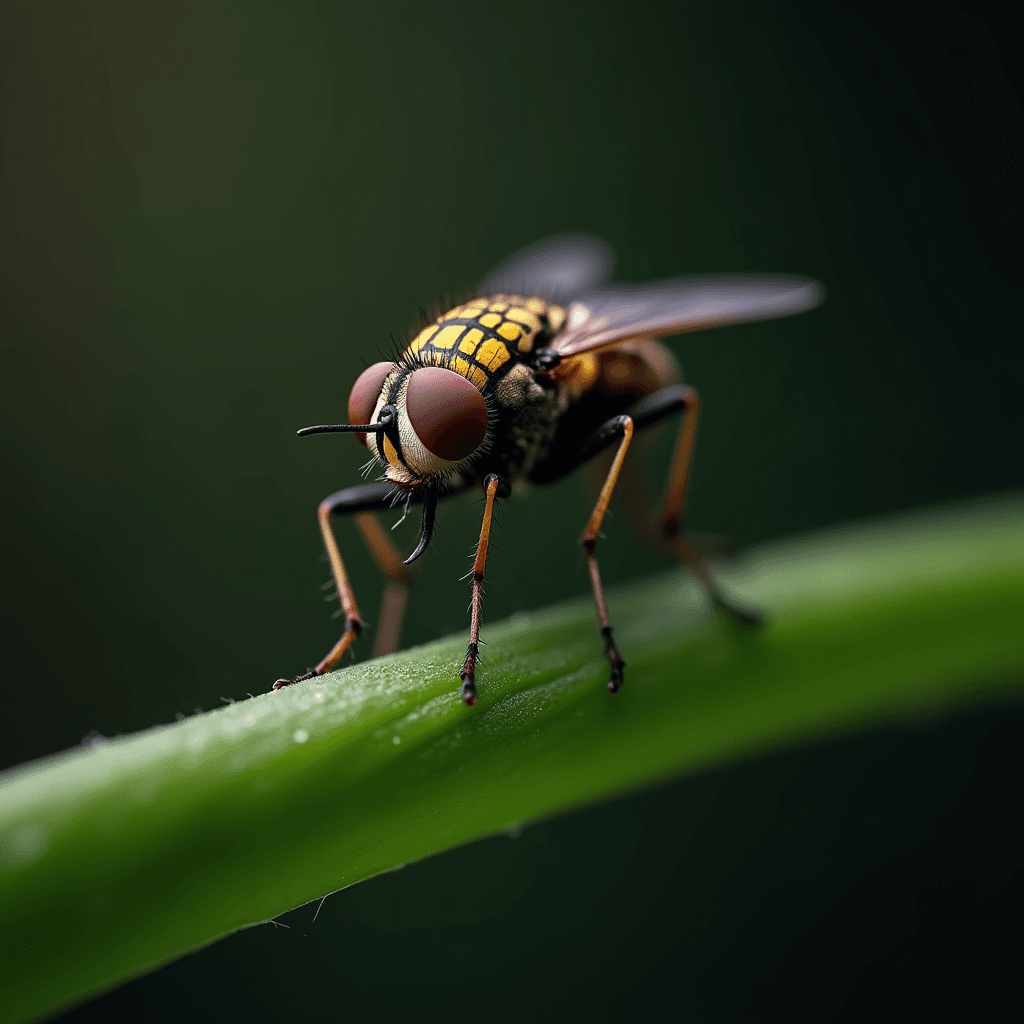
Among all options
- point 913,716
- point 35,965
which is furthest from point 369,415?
point 913,716

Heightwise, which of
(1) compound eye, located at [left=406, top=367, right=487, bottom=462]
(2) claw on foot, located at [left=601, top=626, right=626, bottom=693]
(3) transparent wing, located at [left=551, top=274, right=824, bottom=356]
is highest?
(1) compound eye, located at [left=406, top=367, right=487, bottom=462]

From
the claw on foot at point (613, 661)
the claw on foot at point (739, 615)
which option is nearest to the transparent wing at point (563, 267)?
the claw on foot at point (739, 615)

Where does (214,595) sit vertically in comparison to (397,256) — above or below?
below

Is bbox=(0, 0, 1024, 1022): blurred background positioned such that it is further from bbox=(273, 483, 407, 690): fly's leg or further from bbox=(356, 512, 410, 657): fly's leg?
bbox=(273, 483, 407, 690): fly's leg

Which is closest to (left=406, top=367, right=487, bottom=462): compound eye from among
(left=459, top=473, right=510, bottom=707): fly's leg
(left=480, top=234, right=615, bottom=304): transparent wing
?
(left=459, top=473, right=510, bottom=707): fly's leg

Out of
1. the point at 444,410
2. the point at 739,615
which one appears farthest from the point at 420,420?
the point at 739,615

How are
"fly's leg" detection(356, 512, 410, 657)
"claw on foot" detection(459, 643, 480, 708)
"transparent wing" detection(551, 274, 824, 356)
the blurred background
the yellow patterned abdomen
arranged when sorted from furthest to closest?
1. the blurred background
2. "fly's leg" detection(356, 512, 410, 657)
3. "transparent wing" detection(551, 274, 824, 356)
4. the yellow patterned abdomen
5. "claw on foot" detection(459, 643, 480, 708)

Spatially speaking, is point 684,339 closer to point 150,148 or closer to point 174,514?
point 174,514

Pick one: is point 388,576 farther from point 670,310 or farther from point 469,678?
point 469,678
